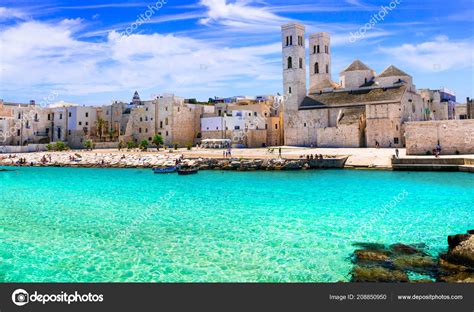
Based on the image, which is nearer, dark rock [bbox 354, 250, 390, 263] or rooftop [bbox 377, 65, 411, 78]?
dark rock [bbox 354, 250, 390, 263]

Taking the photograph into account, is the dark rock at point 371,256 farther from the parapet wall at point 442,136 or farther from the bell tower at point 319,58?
the bell tower at point 319,58

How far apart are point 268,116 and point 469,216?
40605mm

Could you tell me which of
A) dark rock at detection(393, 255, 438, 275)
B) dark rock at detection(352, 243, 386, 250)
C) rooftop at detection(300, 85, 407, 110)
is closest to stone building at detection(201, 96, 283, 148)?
rooftop at detection(300, 85, 407, 110)

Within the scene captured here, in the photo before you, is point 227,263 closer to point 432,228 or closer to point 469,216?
point 432,228

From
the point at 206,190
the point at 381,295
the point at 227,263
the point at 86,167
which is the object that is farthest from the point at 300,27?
the point at 381,295

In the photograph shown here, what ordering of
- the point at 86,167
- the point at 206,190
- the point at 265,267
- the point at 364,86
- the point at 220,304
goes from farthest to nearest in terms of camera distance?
the point at 364,86 → the point at 86,167 → the point at 206,190 → the point at 265,267 → the point at 220,304

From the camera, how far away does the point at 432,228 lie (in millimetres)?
10641

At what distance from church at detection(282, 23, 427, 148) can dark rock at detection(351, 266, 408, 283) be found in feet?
118

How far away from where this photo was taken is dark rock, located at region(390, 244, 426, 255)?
27.1 feet

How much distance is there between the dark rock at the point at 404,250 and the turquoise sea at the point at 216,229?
35cm

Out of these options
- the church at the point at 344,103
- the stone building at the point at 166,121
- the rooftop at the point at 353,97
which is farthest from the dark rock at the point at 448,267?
the stone building at the point at 166,121

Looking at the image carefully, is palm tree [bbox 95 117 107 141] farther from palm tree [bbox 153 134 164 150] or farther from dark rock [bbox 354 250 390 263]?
dark rock [bbox 354 250 390 263]

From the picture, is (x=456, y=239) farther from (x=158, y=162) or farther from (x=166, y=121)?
(x=166, y=121)

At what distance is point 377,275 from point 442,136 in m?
27.1
